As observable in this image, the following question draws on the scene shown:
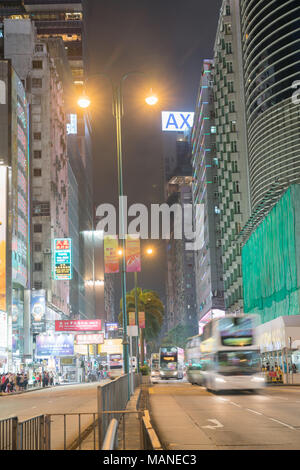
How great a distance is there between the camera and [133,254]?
1777 inches

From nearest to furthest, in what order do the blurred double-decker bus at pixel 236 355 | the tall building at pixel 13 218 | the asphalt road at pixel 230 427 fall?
the asphalt road at pixel 230 427
the blurred double-decker bus at pixel 236 355
the tall building at pixel 13 218

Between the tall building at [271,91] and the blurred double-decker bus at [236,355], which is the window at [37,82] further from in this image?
the blurred double-decker bus at [236,355]

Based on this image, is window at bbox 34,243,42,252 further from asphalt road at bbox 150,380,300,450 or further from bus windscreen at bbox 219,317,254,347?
asphalt road at bbox 150,380,300,450

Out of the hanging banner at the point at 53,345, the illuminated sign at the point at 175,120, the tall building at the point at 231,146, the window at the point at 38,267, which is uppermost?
the illuminated sign at the point at 175,120

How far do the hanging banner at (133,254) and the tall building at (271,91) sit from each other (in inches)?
2353

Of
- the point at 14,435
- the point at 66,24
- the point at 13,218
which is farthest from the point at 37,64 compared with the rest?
the point at 66,24

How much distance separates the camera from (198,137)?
157m

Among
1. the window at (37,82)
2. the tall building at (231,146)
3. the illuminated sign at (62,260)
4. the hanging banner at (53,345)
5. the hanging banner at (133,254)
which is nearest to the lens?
the hanging banner at (133,254)

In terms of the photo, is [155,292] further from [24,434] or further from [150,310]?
[24,434]

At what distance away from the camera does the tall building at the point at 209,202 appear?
139 m

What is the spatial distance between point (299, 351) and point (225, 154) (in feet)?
243

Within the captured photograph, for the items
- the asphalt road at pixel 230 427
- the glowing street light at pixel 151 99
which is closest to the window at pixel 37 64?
the glowing street light at pixel 151 99

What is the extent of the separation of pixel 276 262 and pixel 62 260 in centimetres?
3137
